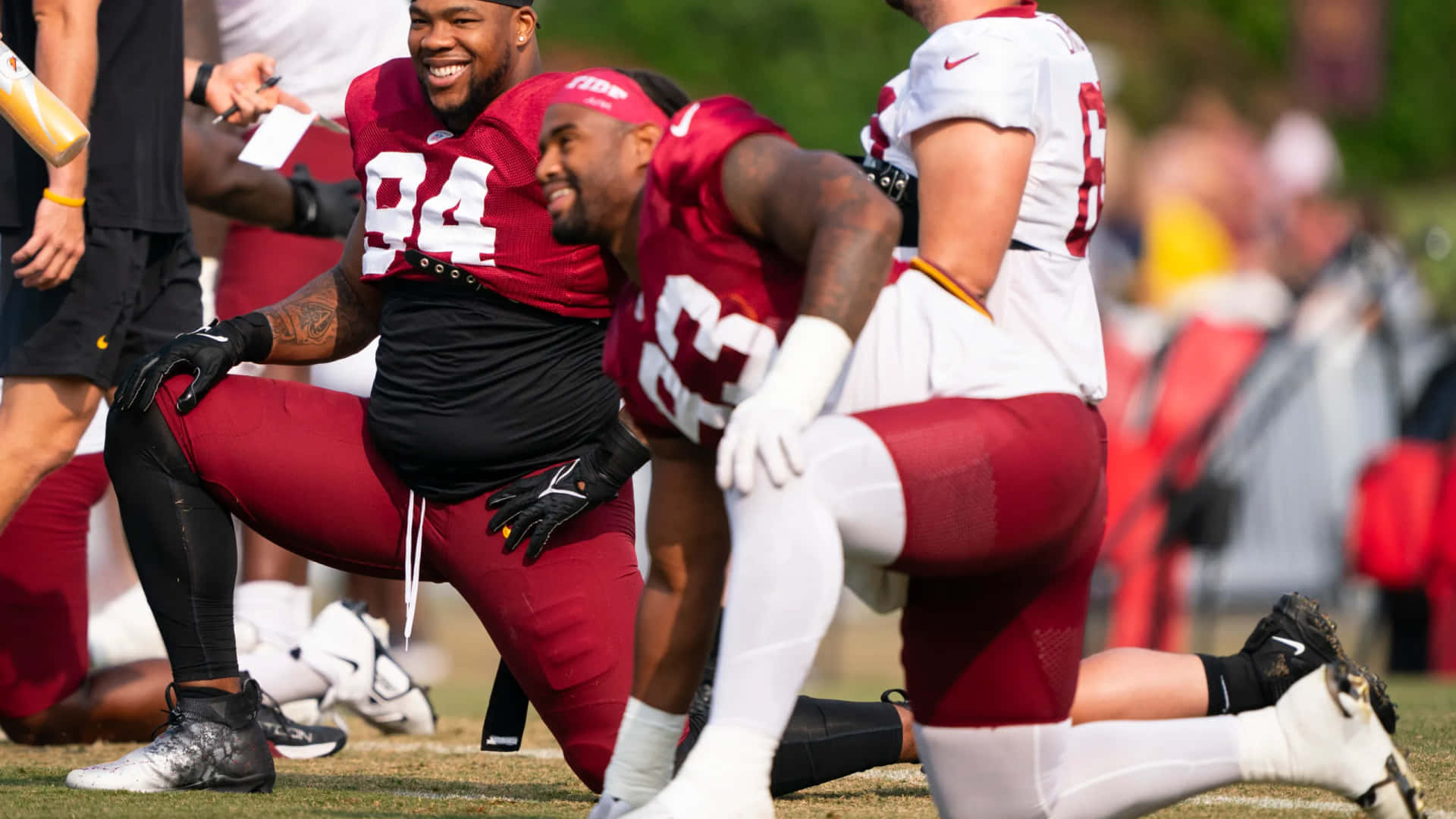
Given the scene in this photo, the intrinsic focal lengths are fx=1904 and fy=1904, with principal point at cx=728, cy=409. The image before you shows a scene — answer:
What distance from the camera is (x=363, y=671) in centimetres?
521

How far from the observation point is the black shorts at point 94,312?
4250 mm

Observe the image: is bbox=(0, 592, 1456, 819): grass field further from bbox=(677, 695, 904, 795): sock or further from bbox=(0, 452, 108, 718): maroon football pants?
bbox=(0, 452, 108, 718): maroon football pants

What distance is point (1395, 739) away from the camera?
181 inches

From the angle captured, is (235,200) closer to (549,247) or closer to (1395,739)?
(549,247)

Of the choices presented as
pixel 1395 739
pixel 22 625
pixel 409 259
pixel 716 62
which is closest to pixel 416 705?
pixel 22 625

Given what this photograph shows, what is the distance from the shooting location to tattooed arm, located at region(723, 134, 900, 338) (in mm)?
2715

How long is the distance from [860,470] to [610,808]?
76 centimetres

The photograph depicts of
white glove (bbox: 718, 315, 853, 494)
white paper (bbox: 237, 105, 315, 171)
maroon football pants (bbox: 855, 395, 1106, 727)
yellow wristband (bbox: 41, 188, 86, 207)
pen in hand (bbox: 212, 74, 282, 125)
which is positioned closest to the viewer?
white glove (bbox: 718, 315, 853, 494)

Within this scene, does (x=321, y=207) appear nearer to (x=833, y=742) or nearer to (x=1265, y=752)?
(x=833, y=742)

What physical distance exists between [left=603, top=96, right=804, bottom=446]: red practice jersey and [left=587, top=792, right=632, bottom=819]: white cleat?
615 millimetres

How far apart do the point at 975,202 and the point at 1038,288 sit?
0.97 ft

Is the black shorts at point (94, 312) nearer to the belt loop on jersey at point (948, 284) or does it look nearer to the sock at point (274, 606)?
the sock at point (274, 606)

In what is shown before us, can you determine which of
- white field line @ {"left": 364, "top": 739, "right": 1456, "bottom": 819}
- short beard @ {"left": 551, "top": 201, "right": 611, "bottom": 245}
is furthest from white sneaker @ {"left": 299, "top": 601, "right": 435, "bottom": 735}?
short beard @ {"left": 551, "top": 201, "right": 611, "bottom": 245}

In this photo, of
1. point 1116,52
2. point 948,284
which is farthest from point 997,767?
point 1116,52
